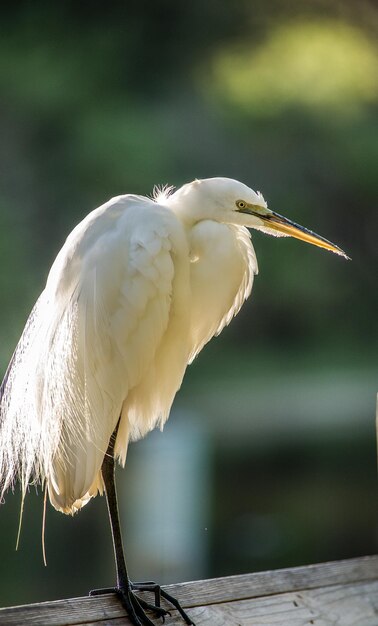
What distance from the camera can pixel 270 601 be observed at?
1330 millimetres

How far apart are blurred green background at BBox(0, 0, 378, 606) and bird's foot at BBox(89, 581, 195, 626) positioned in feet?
9.91

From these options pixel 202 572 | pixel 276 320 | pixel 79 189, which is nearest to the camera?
pixel 202 572

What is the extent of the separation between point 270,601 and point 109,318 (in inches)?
19.0

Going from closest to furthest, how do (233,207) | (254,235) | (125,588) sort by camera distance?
(125,588)
(233,207)
(254,235)

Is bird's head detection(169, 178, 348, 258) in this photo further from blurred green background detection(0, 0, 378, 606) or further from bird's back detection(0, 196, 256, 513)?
blurred green background detection(0, 0, 378, 606)

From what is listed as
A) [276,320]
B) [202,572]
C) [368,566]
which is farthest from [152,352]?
[276,320]

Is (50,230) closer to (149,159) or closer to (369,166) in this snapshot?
(149,159)

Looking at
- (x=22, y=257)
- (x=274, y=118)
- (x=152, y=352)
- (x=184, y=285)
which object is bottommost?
(x=152, y=352)

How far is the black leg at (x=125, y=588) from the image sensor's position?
1.29m

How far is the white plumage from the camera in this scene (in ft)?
4.50

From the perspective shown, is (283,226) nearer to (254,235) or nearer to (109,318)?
(109,318)

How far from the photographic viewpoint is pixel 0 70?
4992 millimetres

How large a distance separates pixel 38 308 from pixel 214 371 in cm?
373

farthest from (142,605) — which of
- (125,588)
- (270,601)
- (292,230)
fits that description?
(292,230)
